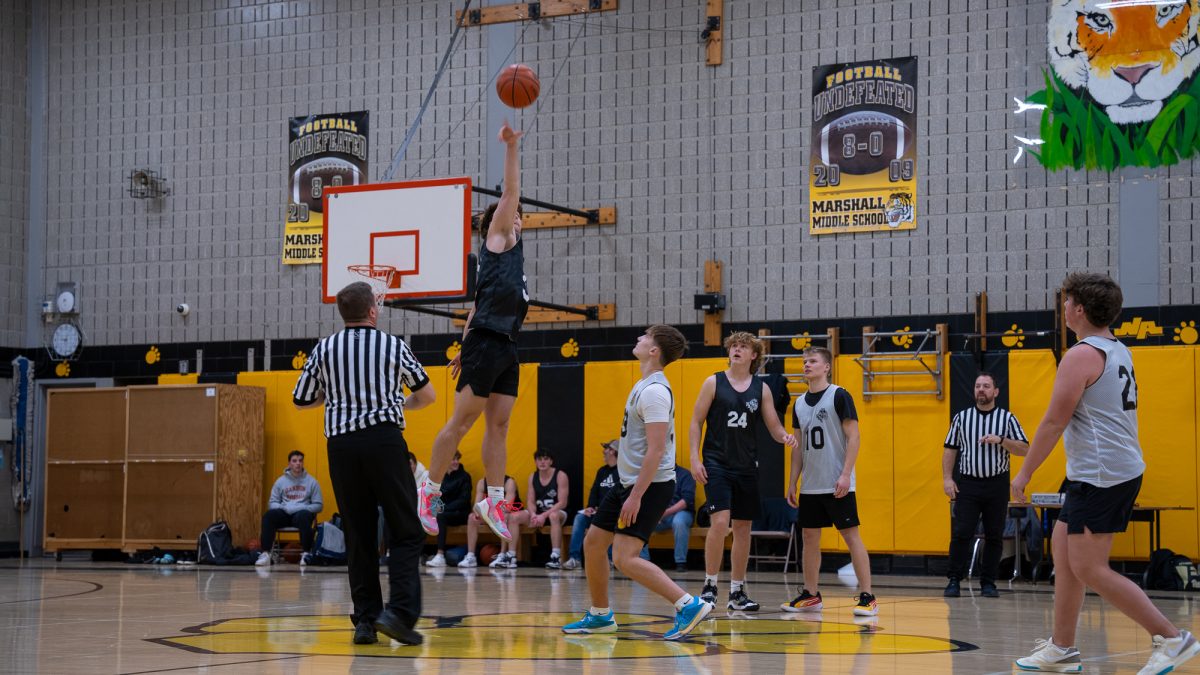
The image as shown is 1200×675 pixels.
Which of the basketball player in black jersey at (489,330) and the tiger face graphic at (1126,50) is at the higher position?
the tiger face graphic at (1126,50)

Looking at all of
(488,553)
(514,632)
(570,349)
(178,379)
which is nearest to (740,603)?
(514,632)

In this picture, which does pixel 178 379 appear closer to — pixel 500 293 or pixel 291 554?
pixel 291 554

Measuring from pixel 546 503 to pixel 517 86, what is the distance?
26.5 feet

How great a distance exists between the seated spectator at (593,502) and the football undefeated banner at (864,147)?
364 cm

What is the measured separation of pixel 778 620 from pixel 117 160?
14710 millimetres

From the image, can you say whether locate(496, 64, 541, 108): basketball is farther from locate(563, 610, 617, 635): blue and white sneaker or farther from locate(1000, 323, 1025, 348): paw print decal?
locate(1000, 323, 1025, 348): paw print decal

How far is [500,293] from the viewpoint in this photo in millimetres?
7801

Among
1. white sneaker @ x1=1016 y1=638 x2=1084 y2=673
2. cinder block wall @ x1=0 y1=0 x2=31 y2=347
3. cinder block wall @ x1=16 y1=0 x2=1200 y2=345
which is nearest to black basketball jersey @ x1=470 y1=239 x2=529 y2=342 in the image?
white sneaker @ x1=1016 y1=638 x2=1084 y2=673

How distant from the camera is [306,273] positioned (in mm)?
18828

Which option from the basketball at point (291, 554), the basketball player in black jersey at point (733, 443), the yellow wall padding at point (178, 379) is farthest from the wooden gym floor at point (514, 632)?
the yellow wall padding at point (178, 379)

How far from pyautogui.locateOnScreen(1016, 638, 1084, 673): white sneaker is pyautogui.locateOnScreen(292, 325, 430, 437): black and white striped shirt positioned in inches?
127

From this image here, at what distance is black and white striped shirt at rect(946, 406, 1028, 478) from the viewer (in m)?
11.9

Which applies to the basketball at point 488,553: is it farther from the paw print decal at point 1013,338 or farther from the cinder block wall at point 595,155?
the paw print decal at point 1013,338

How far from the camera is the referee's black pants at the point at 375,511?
682 centimetres
